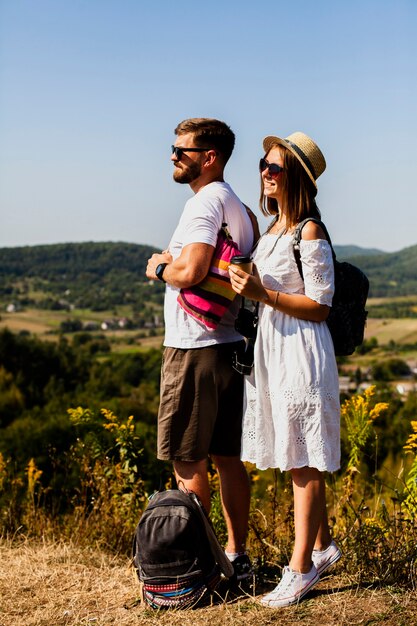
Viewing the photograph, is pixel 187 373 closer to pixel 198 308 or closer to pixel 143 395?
pixel 198 308

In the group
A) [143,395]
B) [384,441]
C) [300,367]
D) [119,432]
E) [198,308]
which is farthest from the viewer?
[143,395]

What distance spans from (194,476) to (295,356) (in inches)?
31.9

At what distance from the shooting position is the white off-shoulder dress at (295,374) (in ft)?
10.4

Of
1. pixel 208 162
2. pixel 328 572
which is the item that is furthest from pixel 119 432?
pixel 208 162

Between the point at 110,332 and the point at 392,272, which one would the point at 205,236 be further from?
the point at 392,272

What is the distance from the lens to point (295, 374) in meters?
3.20

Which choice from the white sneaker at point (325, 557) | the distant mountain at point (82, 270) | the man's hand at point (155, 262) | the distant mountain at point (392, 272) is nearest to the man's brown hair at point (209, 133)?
the man's hand at point (155, 262)

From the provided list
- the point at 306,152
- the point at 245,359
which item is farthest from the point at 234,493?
the point at 306,152

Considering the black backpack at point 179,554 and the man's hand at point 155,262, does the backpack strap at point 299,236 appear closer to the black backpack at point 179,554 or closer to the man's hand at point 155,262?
the man's hand at point 155,262

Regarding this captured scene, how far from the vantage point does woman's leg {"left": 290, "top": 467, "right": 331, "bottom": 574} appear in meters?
3.26

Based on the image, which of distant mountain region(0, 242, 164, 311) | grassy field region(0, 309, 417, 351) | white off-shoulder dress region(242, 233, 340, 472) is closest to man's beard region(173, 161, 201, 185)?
white off-shoulder dress region(242, 233, 340, 472)

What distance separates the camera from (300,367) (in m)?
3.19

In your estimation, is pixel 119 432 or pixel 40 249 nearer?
pixel 119 432

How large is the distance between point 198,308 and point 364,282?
74cm
